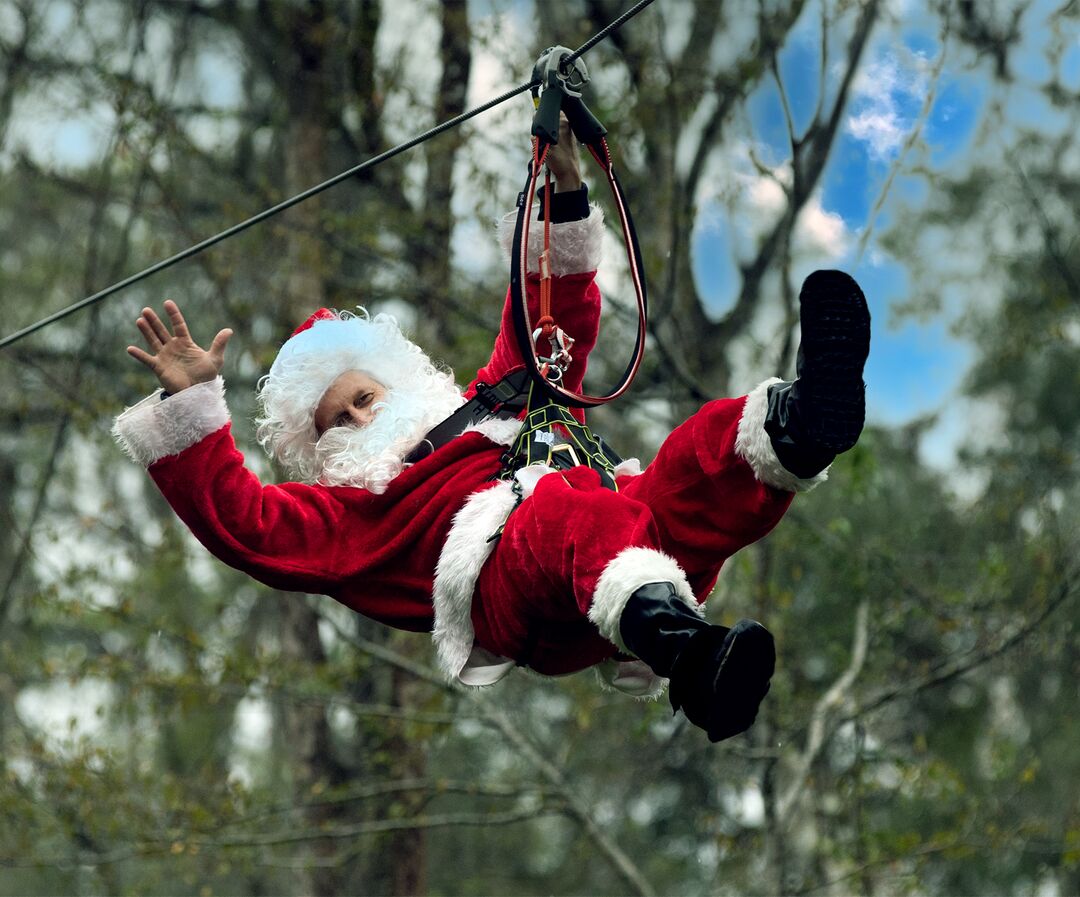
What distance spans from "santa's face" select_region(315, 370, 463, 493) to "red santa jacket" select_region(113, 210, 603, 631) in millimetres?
50

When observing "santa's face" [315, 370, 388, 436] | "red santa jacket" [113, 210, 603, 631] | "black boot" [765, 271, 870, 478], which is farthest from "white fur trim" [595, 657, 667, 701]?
"santa's face" [315, 370, 388, 436]

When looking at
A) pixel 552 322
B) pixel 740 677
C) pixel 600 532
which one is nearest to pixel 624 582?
pixel 600 532

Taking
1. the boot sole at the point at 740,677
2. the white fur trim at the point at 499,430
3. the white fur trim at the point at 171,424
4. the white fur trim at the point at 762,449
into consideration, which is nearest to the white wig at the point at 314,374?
the white fur trim at the point at 499,430

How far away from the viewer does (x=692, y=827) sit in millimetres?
11383

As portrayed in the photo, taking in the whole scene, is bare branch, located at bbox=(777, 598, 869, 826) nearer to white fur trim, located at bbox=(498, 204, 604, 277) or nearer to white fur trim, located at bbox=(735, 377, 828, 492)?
white fur trim, located at bbox=(498, 204, 604, 277)

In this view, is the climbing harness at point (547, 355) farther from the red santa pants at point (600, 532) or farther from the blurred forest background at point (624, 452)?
the blurred forest background at point (624, 452)

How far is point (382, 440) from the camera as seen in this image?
4156 millimetres

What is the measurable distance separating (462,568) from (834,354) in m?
1.02

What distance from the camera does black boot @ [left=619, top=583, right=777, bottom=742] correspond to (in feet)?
10.1

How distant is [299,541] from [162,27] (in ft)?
28.5

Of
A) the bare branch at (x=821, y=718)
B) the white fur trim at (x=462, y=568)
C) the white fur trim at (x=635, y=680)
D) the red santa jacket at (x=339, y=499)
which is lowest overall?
the white fur trim at (x=635, y=680)

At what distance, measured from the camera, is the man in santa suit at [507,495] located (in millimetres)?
3289

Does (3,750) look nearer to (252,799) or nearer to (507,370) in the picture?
(252,799)

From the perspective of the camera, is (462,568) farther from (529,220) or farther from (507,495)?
(529,220)
